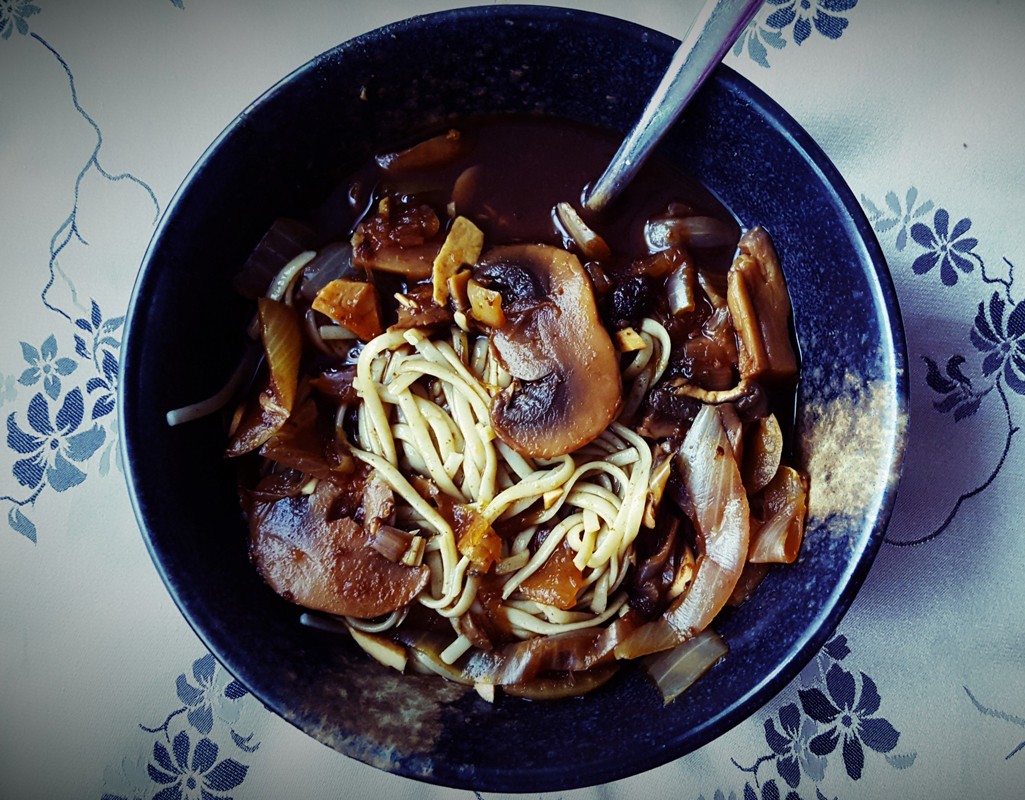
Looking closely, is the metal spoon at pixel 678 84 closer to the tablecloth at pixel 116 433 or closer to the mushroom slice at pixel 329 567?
the tablecloth at pixel 116 433

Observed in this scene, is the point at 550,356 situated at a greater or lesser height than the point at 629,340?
lesser

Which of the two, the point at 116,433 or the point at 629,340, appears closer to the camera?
the point at 629,340

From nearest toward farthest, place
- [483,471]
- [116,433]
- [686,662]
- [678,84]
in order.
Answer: [678,84]
[686,662]
[483,471]
[116,433]

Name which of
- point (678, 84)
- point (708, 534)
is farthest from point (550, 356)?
point (678, 84)

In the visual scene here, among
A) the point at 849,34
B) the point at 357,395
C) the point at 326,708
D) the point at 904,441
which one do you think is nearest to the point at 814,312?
the point at 904,441

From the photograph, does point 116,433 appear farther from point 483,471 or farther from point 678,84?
point 678,84

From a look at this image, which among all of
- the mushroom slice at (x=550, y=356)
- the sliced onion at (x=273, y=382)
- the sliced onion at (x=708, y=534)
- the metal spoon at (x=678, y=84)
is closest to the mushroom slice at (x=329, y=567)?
the sliced onion at (x=273, y=382)
